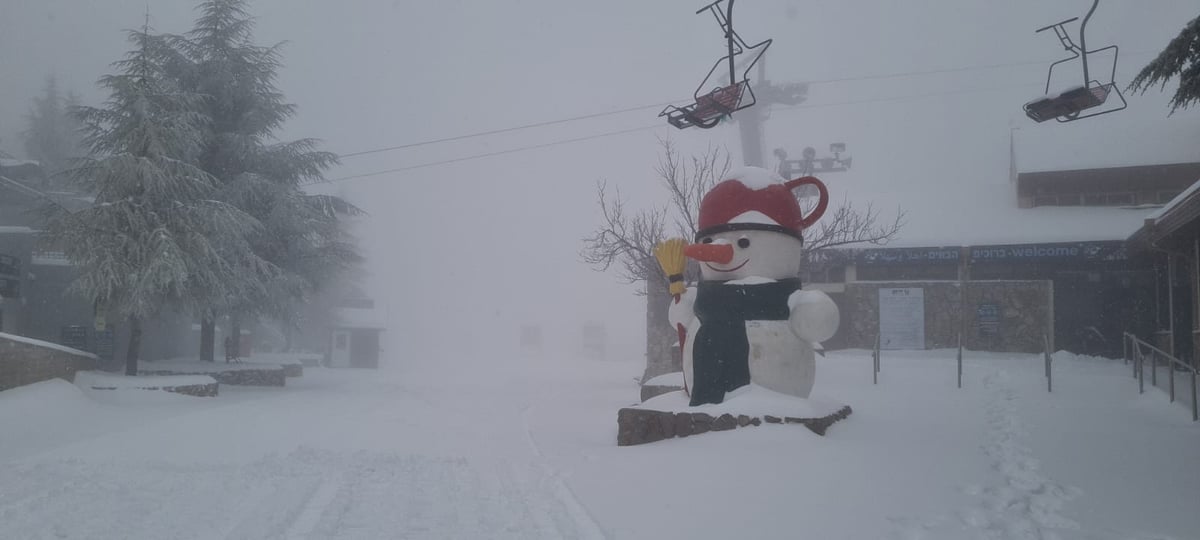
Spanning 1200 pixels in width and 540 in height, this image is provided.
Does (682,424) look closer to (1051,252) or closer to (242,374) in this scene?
(1051,252)

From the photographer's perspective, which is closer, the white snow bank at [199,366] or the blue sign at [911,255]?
the white snow bank at [199,366]

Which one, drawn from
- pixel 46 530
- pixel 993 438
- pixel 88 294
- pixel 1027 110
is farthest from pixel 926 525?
pixel 88 294

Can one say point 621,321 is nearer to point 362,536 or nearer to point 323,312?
point 323,312

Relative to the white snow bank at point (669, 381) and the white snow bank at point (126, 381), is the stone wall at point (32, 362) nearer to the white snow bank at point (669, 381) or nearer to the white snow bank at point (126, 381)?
the white snow bank at point (126, 381)

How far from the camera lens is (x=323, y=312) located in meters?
41.3

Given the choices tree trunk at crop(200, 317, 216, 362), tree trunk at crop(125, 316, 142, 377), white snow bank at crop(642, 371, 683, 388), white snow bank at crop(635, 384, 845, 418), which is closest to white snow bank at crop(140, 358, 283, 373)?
tree trunk at crop(200, 317, 216, 362)

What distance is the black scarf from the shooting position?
835 centimetres

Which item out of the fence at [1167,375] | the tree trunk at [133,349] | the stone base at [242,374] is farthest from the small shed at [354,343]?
the fence at [1167,375]

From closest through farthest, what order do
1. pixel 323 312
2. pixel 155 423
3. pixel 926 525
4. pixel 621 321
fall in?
pixel 926 525 → pixel 155 423 → pixel 323 312 → pixel 621 321

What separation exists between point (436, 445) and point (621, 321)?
200 feet

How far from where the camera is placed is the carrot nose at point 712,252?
8336mm

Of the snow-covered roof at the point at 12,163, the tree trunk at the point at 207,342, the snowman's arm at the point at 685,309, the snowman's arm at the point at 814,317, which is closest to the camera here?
the snowman's arm at the point at 814,317

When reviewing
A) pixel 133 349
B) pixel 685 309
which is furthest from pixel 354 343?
pixel 685 309

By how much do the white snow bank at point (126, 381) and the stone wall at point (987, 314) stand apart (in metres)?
16.6
